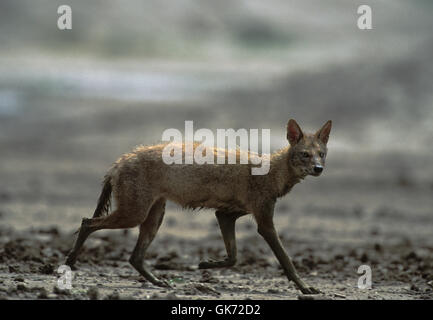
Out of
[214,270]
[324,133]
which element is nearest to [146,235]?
[214,270]

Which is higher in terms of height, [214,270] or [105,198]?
[105,198]

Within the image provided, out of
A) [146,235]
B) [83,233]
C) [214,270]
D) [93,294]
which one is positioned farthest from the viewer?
[214,270]

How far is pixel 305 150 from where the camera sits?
34.7 ft

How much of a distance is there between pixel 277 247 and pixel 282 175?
0.92 m

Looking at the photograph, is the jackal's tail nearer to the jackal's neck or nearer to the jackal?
the jackal

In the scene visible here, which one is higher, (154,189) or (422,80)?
(422,80)

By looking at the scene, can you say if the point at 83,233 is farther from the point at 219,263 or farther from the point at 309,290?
the point at 309,290

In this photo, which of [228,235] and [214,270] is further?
[214,270]

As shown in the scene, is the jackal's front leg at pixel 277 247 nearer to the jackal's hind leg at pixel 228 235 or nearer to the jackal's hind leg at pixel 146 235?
the jackal's hind leg at pixel 228 235

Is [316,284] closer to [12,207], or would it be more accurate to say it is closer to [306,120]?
[12,207]

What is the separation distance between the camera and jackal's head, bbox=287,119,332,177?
1052 centimetres

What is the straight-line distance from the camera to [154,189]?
1040 centimetres
